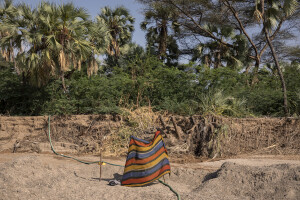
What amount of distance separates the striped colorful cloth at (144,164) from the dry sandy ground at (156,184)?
203 millimetres

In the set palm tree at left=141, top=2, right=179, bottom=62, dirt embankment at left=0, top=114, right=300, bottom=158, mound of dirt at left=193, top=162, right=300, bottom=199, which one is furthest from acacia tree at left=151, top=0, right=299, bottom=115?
mound of dirt at left=193, top=162, right=300, bottom=199

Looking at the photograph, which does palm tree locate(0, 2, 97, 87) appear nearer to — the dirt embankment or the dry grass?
the dirt embankment

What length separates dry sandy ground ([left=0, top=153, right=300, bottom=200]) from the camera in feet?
15.9

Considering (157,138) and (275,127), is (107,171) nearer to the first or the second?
(157,138)

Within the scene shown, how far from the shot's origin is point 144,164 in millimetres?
5590

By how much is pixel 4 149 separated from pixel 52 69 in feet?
11.2

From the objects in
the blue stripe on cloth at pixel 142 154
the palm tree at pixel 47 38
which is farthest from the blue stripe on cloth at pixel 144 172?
the palm tree at pixel 47 38

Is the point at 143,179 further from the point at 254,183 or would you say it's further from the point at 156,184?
the point at 254,183

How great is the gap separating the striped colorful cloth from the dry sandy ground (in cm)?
A: 20

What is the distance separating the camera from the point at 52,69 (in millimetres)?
11859

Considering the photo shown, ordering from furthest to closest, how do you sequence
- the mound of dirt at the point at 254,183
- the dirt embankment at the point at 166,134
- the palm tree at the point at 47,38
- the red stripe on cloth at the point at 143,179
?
the palm tree at the point at 47,38 < the dirt embankment at the point at 166,134 < the red stripe on cloth at the point at 143,179 < the mound of dirt at the point at 254,183

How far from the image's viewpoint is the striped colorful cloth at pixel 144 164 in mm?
5559

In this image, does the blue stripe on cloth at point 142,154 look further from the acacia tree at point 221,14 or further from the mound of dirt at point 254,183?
the acacia tree at point 221,14

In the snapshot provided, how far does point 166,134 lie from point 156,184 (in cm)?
395
